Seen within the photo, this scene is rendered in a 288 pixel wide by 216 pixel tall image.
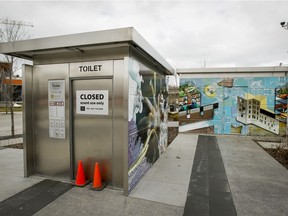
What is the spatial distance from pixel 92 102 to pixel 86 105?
6.1 inches

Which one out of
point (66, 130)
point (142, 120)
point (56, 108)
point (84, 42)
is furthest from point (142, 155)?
point (84, 42)

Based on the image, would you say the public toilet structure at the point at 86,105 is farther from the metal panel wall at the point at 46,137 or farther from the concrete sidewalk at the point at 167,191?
the concrete sidewalk at the point at 167,191

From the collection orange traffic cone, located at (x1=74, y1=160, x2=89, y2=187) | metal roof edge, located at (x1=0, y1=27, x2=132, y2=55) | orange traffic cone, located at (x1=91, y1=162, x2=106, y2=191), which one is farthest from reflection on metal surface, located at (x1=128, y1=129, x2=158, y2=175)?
metal roof edge, located at (x1=0, y1=27, x2=132, y2=55)

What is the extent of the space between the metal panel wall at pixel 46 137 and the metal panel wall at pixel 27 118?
8cm

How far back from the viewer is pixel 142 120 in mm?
4160

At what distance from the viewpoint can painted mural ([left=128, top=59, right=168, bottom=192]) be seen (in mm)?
3479

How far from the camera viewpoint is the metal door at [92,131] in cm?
366

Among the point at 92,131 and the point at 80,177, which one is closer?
the point at 80,177

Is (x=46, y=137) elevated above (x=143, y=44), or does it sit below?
below

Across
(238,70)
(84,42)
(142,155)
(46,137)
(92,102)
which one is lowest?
(142,155)

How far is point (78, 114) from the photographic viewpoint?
152 inches

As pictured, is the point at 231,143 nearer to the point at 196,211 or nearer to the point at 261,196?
the point at 261,196

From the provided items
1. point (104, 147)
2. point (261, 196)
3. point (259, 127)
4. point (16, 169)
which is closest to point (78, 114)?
point (104, 147)

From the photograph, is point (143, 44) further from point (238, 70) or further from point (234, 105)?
point (234, 105)
